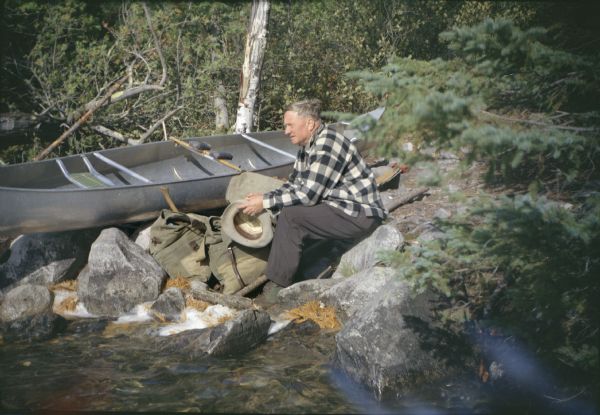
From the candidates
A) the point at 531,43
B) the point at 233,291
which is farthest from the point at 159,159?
the point at 531,43

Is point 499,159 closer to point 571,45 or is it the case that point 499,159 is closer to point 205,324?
point 571,45

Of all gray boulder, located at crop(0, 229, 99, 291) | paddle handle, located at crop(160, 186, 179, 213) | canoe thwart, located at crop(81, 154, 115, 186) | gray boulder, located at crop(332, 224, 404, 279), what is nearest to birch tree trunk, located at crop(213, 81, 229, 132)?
canoe thwart, located at crop(81, 154, 115, 186)

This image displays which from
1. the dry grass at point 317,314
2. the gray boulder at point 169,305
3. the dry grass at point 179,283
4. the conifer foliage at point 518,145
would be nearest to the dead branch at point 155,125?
the dry grass at point 179,283

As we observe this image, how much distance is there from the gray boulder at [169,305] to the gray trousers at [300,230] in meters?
0.80

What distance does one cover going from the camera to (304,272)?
6.79 meters

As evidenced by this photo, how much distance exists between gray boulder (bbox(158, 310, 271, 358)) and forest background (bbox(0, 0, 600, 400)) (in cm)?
138

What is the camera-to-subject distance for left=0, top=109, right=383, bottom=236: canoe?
6.59 m

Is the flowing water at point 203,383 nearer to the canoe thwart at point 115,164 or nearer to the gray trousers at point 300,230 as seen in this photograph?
the gray trousers at point 300,230

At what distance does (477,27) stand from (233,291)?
12.2 ft

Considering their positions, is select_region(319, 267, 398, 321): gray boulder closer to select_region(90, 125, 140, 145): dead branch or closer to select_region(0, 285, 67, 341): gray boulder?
select_region(0, 285, 67, 341): gray boulder

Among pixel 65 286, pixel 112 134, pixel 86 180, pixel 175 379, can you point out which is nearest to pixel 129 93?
pixel 112 134

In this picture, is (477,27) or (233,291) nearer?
(477,27)

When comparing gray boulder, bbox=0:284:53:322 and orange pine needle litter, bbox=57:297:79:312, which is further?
orange pine needle litter, bbox=57:297:79:312

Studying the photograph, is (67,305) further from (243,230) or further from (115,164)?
(115,164)
